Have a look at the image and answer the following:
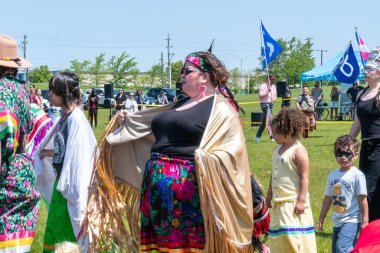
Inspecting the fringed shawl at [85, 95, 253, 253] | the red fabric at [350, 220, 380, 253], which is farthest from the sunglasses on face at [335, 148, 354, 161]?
the red fabric at [350, 220, 380, 253]

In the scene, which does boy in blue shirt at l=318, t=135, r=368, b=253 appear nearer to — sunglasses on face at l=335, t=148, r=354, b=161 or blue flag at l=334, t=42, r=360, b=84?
sunglasses on face at l=335, t=148, r=354, b=161

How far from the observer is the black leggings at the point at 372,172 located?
6.37 meters

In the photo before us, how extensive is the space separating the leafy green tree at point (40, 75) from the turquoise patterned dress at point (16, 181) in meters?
84.9

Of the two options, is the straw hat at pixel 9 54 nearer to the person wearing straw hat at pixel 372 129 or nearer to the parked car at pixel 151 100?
the person wearing straw hat at pixel 372 129

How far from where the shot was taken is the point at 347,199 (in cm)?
589

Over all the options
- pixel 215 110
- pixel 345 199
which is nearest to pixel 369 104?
pixel 345 199

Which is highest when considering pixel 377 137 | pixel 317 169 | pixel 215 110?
pixel 215 110

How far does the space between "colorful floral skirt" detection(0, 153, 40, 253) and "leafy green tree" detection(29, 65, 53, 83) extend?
279 ft

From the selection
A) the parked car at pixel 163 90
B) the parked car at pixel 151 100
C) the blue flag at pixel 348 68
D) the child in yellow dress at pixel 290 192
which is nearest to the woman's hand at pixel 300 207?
the child in yellow dress at pixel 290 192

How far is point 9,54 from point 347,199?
3.02 meters

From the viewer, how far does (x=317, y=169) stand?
12383 mm

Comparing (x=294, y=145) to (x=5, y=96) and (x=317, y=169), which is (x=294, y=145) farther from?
(x=317, y=169)

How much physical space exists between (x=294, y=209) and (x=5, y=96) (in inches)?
101

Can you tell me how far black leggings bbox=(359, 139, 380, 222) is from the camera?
6.37 m
